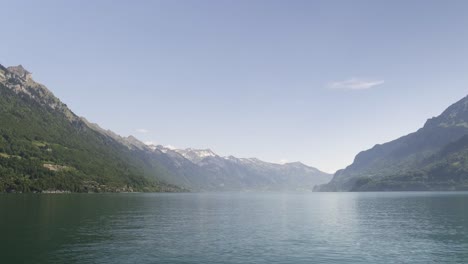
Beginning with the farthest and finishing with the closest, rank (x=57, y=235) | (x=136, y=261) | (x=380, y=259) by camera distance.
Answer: (x=57, y=235), (x=380, y=259), (x=136, y=261)

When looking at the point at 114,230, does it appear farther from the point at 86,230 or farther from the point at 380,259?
the point at 380,259

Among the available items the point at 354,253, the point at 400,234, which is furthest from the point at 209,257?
the point at 400,234

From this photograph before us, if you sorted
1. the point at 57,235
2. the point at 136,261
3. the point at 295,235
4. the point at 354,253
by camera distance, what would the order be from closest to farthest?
the point at 136,261 < the point at 354,253 < the point at 57,235 < the point at 295,235

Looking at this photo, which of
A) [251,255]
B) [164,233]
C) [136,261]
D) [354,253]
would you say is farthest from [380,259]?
[164,233]

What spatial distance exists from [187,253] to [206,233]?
22560mm

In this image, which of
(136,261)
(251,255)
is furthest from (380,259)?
(136,261)

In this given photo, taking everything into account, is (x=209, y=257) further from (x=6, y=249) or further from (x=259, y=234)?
(x=6, y=249)

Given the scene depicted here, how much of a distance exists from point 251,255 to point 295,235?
23818 millimetres

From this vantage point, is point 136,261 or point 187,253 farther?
point 187,253

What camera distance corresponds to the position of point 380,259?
54250 millimetres

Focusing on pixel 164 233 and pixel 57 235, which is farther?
pixel 164 233

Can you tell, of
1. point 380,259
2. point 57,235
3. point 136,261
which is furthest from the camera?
point 57,235

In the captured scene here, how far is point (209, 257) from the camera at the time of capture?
54500 millimetres

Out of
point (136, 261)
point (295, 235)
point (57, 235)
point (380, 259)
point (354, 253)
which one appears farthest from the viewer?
point (295, 235)
